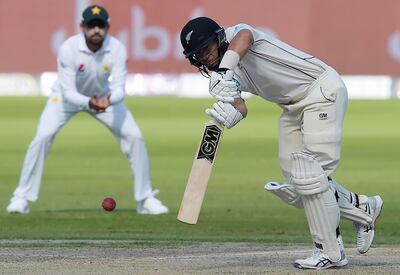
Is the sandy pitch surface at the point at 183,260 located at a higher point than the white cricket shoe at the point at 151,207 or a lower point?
lower

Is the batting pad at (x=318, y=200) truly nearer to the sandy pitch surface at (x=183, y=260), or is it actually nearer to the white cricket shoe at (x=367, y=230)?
the sandy pitch surface at (x=183, y=260)

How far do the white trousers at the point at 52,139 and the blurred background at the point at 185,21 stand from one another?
14648mm

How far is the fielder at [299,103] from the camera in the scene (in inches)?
279

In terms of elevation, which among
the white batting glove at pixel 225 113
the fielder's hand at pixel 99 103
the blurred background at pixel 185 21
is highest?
the blurred background at pixel 185 21

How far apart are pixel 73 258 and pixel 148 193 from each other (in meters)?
3.85

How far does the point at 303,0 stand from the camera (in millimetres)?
26719

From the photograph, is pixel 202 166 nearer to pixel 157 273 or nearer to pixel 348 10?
pixel 157 273

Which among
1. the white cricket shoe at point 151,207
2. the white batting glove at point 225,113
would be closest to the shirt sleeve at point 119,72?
the white cricket shoe at point 151,207

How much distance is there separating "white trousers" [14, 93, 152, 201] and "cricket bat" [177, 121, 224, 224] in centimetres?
464

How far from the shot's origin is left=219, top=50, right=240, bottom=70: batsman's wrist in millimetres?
6895

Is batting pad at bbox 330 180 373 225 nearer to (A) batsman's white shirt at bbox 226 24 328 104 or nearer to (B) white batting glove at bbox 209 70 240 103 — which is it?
(A) batsman's white shirt at bbox 226 24 328 104

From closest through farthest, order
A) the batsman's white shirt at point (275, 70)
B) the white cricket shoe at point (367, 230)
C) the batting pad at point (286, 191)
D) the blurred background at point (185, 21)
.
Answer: the batsman's white shirt at point (275, 70)
the batting pad at point (286, 191)
the white cricket shoe at point (367, 230)
the blurred background at point (185, 21)

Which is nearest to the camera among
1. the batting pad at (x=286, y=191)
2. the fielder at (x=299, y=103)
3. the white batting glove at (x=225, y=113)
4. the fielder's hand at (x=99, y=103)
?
the white batting glove at (x=225, y=113)

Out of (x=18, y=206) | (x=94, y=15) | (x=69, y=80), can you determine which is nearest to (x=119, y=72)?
(x=69, y=80)
